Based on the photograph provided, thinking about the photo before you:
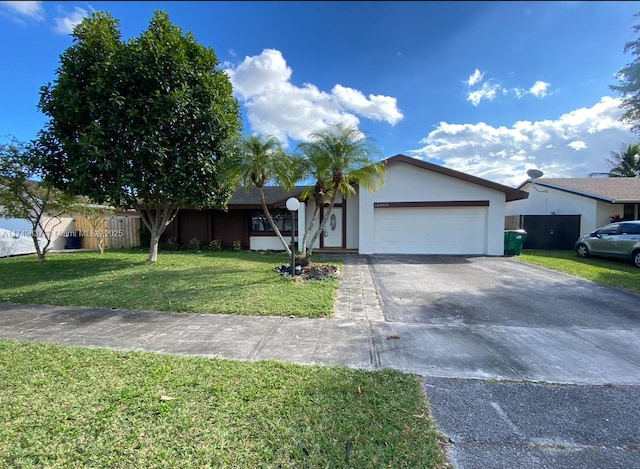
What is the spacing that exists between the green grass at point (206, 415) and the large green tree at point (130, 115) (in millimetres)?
6118

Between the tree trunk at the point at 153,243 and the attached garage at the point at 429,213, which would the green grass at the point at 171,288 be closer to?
the tree trunk at the point at 153,243

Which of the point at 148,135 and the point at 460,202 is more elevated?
the point at 148,135

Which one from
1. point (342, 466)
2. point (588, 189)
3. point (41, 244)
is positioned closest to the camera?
point (342, 466)

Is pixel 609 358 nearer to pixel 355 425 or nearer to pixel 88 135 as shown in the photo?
pixel 355 425

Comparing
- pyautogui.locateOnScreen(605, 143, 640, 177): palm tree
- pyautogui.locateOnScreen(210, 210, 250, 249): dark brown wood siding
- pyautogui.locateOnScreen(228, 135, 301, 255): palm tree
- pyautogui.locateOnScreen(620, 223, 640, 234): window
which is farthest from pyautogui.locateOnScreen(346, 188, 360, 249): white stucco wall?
pyautogui.locateOnScreen(605, 143, 640, 177): palm tree

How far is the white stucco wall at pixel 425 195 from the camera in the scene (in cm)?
1261

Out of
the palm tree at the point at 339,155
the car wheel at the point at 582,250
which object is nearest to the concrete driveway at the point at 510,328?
the palm tree at the point at 339,155

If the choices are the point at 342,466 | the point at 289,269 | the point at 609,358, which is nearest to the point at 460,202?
the point at 289,269

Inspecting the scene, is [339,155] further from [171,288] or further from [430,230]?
[430,230]

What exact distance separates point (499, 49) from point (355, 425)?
7.50m

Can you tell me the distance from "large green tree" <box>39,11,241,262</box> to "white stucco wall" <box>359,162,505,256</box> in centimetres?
666

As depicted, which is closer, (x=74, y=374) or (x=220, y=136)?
(x=74, y=374)

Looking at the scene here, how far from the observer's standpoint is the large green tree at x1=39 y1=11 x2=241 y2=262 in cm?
775

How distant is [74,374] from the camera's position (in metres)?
2.96
